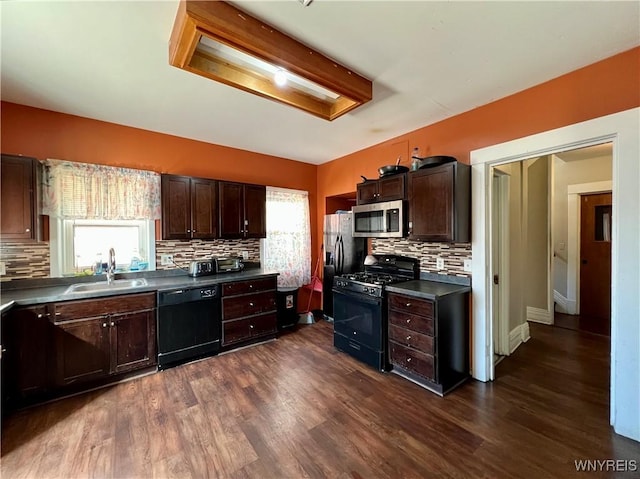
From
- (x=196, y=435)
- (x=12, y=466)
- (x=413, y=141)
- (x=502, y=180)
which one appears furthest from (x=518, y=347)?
(x=12, y=466)

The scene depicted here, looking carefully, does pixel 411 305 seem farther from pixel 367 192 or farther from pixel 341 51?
pixel 341 51

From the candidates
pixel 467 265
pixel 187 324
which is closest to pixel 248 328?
pixel 187 324

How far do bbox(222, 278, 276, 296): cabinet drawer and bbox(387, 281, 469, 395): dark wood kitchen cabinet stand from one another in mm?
1601

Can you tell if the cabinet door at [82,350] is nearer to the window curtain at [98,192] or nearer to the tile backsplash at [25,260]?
the tile backsplash at [25,260]

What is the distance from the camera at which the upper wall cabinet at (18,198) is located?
2275mm

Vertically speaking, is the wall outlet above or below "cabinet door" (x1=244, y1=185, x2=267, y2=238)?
below

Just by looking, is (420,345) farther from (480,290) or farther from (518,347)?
(518,347)

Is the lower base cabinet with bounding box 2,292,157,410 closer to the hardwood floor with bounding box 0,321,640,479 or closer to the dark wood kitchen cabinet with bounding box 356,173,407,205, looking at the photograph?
the hardwood floor with bounding box 0,321,640,479

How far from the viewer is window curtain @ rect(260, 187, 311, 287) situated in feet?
13.6

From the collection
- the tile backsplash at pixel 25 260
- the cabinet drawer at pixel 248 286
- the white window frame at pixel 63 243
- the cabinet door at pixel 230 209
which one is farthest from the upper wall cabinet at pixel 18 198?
the cabinet drawer at pixel 248 286

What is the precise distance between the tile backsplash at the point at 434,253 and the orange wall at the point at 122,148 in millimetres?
2086

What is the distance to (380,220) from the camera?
3104 mm

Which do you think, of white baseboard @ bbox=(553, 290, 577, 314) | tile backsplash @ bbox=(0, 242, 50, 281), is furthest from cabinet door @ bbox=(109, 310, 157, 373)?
white baseboard @ bbox=(553, 290, 577, 314)

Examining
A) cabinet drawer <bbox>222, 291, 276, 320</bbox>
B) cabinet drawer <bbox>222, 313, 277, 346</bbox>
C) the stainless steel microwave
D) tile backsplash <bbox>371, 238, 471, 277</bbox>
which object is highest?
the stainless steel microwave
